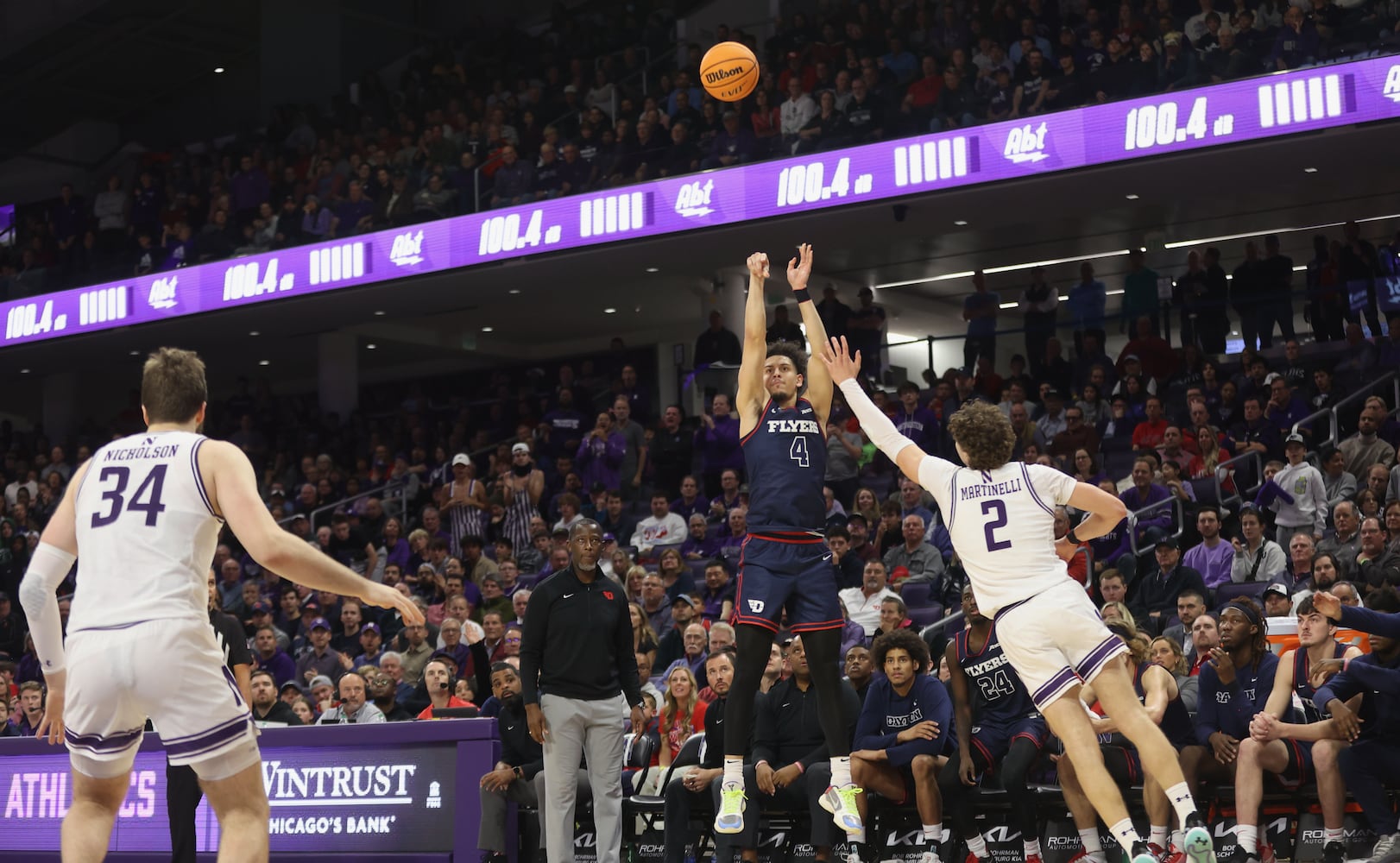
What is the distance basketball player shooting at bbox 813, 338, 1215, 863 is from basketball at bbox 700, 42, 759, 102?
6999mm

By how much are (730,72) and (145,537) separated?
9.26m

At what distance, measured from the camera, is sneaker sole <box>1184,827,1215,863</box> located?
5680 mm

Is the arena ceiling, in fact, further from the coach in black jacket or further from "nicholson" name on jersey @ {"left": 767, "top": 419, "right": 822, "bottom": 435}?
"nicholson" name on jersey @ {"left": 767, "top": 419, "right": 822, "bottom": 435}

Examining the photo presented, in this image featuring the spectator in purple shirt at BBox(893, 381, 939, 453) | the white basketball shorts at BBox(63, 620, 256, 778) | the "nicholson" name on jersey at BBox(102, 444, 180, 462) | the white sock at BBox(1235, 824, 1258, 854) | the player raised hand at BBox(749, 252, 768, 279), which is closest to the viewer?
the white basketball shorts at BBox(63, 620, 256, 778)

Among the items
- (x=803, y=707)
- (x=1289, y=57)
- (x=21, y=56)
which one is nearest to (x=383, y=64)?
(x=21, y=56)

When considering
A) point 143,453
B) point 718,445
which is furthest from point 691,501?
point 143,453

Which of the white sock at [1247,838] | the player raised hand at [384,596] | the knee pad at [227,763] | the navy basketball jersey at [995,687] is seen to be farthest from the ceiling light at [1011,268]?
the knee pad at [227,763]

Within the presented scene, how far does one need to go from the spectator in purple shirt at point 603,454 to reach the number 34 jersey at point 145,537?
13011 millimetres

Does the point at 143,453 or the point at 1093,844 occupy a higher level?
the point at 143,453

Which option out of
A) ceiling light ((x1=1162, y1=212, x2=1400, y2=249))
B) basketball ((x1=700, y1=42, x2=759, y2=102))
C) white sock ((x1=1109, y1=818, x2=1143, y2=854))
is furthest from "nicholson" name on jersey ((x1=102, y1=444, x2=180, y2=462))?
ceiling light ((x1=1162, y1=212, x2=1400, y2=249))

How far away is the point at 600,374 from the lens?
25359 millimetres

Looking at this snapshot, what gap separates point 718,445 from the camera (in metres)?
17.5

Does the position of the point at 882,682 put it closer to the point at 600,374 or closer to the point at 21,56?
the point at 600,374

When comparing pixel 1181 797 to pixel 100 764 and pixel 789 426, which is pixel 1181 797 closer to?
pixel 789 426
